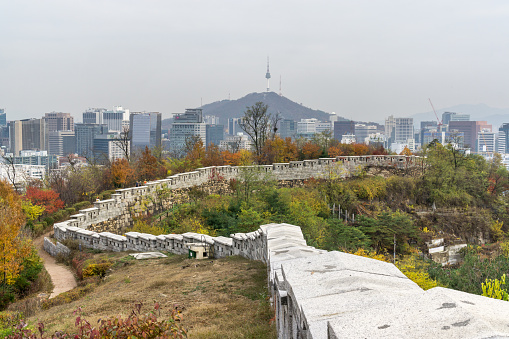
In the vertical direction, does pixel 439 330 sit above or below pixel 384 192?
above

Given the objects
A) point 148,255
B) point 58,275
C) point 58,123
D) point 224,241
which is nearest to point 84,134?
point 58,123

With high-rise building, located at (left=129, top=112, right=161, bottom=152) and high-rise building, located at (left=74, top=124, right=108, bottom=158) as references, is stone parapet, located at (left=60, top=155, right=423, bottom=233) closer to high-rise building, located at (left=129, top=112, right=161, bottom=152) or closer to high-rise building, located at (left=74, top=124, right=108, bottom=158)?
high-rise building, located at (left=129, top=112, right=161, bottom=152)

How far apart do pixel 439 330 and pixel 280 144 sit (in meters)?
30.1

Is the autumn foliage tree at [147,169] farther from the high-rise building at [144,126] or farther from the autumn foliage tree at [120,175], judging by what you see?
the high-rise building at [144,126]

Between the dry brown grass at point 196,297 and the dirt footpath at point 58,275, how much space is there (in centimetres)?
144

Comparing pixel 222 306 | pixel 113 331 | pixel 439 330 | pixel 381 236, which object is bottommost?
pixel 381 236

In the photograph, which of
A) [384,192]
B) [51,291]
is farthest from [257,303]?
[384,192]

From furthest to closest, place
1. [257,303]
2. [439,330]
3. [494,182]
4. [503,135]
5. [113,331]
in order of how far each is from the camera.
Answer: [503,135] → [494,182] → [257,303] → [113,331] → [439,330]

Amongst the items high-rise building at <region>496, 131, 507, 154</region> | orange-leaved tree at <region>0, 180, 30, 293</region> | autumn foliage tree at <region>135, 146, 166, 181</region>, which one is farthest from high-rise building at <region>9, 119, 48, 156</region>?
high-rise building at <region>496, 131, 507, 154</region>

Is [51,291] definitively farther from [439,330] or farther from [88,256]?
[439,330]

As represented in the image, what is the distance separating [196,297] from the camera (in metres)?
7.49

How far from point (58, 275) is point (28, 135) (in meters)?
175

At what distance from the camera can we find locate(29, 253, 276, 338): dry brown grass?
18.7ft

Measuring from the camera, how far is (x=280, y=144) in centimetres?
3198
